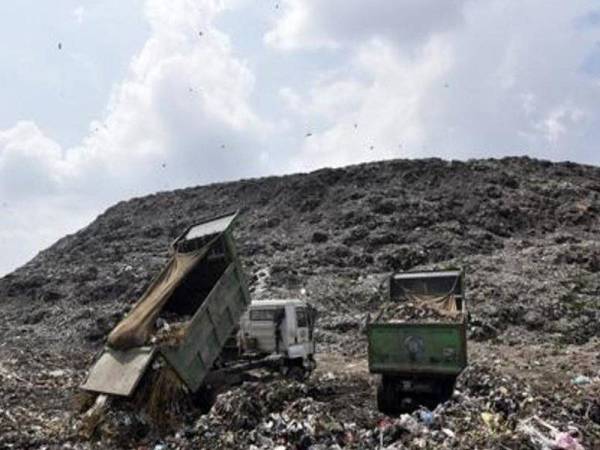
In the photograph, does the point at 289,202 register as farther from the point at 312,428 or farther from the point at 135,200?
the point at 312,428

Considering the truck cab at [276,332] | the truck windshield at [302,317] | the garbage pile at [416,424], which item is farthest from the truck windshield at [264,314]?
the garbage pile at [416,424]

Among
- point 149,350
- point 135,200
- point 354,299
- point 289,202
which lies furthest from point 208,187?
point 149,350

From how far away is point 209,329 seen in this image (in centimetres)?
1075

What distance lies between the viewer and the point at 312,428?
8320mm

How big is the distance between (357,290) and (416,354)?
14.1m

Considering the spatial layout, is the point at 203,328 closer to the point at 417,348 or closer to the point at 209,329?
the point at 209,329

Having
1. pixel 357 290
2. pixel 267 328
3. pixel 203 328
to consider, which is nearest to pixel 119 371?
pixel 203 328

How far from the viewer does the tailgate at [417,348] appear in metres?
10.0

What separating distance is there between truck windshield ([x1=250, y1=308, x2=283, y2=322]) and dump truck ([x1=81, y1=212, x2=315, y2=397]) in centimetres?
2

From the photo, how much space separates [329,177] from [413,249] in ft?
37.8

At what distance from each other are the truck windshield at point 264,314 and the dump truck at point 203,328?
0.7 inches

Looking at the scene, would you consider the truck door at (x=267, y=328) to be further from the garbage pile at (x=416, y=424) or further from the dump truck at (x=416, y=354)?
the garbage pile at (x=416, y=424)

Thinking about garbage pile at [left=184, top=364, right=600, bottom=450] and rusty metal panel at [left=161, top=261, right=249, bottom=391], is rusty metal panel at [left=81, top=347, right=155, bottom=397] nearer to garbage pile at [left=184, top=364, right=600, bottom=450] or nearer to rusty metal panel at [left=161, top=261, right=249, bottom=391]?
rusty metal panel at [left=161, top=261, right=249, bottom=391]

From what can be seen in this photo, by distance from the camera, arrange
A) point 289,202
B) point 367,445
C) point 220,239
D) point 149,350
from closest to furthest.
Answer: point 367,445
point 149,350
point 220,239
point 289,202
